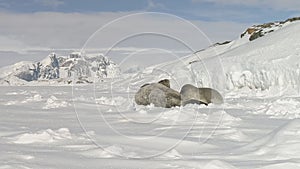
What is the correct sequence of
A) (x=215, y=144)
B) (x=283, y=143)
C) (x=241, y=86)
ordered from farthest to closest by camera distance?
(x=241, y=86) < (x=215, y=144) < (x=283, y=143)

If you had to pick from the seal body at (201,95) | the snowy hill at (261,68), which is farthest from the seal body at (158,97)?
the snowy hill at (261,68)

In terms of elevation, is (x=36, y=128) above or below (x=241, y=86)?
below

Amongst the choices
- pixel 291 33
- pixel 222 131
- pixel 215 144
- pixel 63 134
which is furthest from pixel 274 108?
pixel 291 33

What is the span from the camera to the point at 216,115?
8594 mm

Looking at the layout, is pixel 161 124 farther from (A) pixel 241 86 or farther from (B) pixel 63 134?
(A) pixel 241 86

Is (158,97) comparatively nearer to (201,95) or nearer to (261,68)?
(201,95)

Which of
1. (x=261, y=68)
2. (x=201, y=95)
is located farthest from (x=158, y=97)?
(x=261, y=68)

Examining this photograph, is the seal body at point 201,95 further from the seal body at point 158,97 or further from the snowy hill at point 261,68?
the snowy hill at point 261,68

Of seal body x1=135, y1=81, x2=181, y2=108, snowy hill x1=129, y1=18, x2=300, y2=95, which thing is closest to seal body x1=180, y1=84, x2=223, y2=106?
seal body x1=135, y1=81, x2=181, y2=108

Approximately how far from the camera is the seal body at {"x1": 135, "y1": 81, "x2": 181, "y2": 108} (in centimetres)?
1116

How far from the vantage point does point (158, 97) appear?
11.4 metres

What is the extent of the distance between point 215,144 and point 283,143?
37.6 inches

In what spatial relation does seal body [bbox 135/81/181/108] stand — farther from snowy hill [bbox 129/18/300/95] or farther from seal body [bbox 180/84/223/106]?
snowy hill [bbox 129/18/300/95]

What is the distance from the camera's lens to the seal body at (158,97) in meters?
11.2
